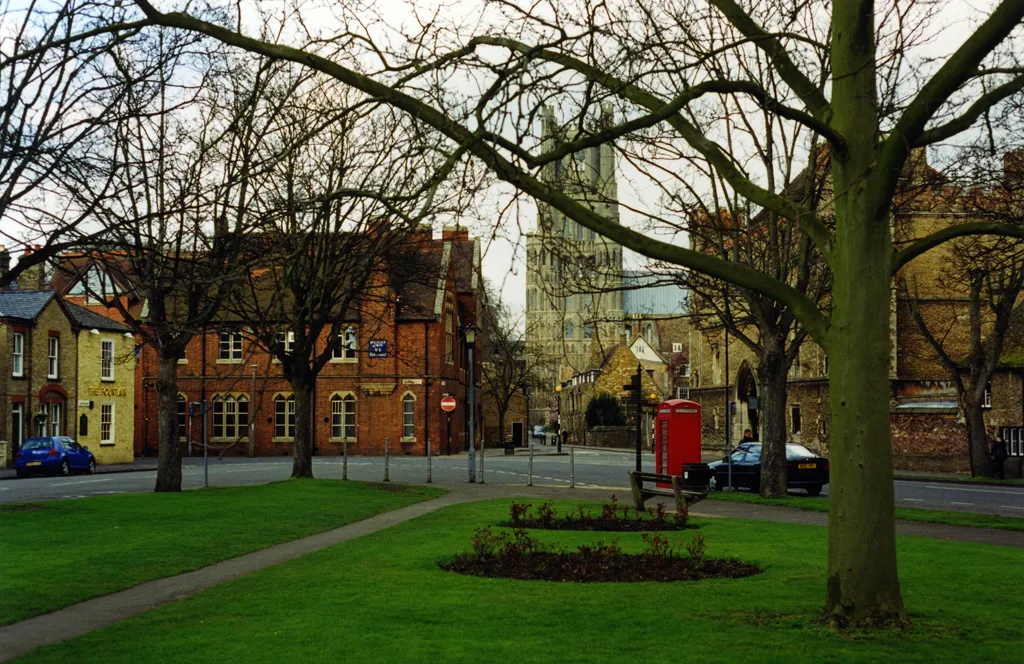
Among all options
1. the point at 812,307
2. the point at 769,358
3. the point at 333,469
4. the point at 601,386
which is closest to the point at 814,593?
the point at 812,307

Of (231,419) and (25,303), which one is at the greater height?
(25,303)

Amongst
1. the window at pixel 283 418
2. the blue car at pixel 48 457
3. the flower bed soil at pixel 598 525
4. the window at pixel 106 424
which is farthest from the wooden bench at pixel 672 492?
the window at pixel 283 418

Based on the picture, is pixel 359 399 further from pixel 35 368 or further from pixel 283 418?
pixel 35 368

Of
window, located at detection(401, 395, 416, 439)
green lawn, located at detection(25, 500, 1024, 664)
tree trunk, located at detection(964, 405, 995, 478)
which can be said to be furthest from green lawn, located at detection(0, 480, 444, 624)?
window, located at detection(401, 395, 416, 439)

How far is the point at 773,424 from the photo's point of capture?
91.9ft

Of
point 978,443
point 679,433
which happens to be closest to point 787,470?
point 679,433

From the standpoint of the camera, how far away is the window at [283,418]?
228 feet

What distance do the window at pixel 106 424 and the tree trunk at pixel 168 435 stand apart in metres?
31.8

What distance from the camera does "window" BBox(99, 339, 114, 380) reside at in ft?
193

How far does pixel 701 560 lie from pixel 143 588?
6.23 meters

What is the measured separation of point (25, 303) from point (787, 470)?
36.7 m

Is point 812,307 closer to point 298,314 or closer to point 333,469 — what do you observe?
point 298,314

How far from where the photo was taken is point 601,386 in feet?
379

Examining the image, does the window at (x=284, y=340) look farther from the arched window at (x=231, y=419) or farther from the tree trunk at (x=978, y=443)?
the arched window at (x=231, y=419)
